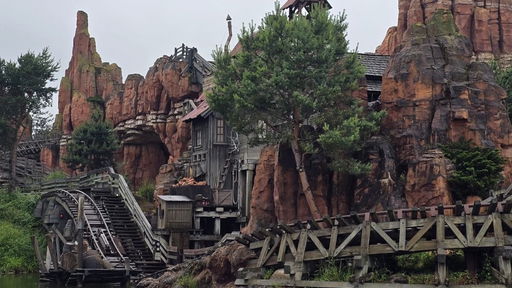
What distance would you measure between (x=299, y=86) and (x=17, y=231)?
22798 millimetres

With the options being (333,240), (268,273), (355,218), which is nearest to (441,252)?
(355,218)

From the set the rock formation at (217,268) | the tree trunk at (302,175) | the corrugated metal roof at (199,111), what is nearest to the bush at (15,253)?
the corrugated metal roof at (199,111)

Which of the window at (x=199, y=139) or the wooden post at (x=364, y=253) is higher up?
the window at (x=199, y=139)

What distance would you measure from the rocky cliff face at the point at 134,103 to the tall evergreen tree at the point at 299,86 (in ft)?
62.5

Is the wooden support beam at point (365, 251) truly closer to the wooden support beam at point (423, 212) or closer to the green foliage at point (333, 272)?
the green foliage at point (333, 272)

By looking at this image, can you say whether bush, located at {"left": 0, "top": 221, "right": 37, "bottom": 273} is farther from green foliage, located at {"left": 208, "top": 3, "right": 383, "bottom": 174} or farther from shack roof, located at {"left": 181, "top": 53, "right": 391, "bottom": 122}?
shack roof, located at {"left": 181, "top": 53, "right": 391, "bottom": 122}

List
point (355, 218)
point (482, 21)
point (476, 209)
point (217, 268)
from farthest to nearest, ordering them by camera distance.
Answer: point (482, 21) → point (217, 268) → point (355, 218) → point (476, 209)

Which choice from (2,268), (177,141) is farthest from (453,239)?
(177,141)

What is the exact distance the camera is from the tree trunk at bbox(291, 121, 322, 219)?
102 feet

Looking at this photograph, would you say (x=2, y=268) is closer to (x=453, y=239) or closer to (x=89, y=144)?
(x=89, y=144)

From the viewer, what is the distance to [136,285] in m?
32.5

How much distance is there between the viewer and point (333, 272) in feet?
73.1

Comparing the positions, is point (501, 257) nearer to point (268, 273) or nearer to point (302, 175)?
point (268, 273)

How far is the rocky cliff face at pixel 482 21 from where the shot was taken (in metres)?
59.0
